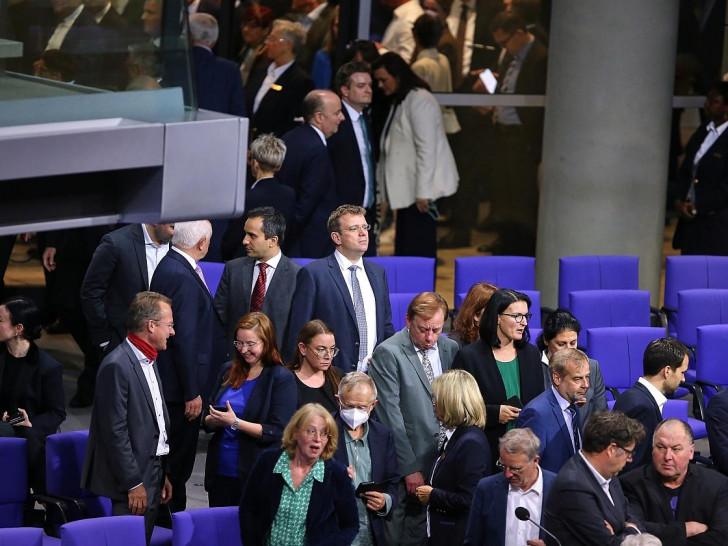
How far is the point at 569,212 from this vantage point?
10.4 m

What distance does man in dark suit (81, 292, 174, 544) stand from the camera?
18.5ft

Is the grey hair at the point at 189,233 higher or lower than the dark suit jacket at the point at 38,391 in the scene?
higher

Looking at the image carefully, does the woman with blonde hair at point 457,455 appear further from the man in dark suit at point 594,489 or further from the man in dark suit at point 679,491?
the man in dark suit at point 679,491

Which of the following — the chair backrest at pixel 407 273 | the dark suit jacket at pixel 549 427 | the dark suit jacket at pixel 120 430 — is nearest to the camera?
the dark suit jacket at pixel 120 430

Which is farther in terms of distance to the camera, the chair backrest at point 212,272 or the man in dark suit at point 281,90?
the man in dark suit at point 281,90

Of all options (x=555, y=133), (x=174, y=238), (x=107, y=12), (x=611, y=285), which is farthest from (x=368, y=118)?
(x=107, y=12)

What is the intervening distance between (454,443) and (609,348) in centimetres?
213

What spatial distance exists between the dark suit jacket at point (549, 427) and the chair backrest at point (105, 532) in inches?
72.4

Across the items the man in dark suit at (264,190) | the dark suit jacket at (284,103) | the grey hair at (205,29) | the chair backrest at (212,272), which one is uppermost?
the grey hair at (205,29)

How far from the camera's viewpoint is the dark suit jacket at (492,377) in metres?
6.36

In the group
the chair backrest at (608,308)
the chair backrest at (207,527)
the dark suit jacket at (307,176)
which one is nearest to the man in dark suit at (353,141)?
the dark suit jacket at (307,176)

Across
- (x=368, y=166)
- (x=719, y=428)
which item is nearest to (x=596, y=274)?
(x=368, y=166)

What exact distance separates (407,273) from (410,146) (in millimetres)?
1760

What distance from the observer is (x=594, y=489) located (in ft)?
17.8
